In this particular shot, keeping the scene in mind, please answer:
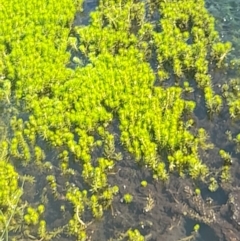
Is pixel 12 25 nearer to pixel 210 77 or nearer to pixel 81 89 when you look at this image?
pixel 81 89

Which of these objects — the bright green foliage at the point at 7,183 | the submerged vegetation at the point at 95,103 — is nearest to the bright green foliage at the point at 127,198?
the submerged vegetation at the point at 95,103

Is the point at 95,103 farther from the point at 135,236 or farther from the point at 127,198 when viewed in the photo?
the point at 135,236

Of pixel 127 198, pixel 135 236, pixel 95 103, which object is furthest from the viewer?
pixel 95 103

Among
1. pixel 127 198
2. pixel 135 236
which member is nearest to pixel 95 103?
pixel 127 198

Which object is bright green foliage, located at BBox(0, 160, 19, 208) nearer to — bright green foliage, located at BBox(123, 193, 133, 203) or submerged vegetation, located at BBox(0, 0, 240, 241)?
submerged vegetation, located at BBox(0, 0, 240, 241)

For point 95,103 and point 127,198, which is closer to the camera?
point 127,198

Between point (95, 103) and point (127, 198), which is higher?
point (95, 103)

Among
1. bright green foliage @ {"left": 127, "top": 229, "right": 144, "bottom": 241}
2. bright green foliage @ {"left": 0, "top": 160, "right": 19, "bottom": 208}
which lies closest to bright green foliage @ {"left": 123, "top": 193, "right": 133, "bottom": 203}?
bright green foliage @ {"left": 127, "top": 229, "right": 144, "bottom": 241}

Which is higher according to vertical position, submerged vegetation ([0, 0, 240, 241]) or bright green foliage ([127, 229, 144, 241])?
submerged vegetation ([0, 0, 240, 241])

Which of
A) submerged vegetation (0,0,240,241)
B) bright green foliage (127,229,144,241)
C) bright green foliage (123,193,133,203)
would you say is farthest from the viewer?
submerged vegetation (0,0,240,241)
